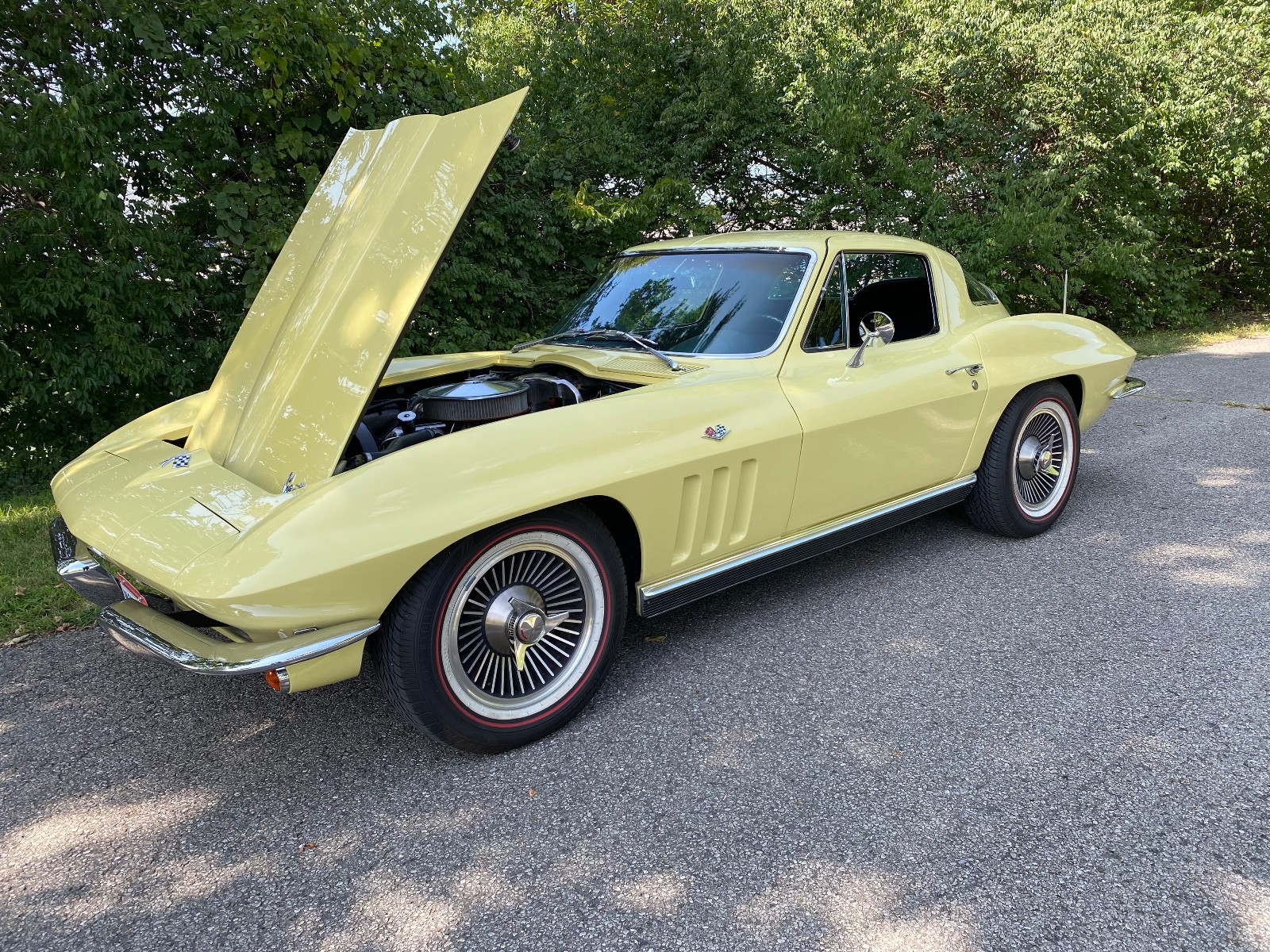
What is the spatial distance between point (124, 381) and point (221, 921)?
481cm

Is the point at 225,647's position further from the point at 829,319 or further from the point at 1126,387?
the point at 1126,387

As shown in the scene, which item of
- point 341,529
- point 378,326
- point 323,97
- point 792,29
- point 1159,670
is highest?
point 792,29

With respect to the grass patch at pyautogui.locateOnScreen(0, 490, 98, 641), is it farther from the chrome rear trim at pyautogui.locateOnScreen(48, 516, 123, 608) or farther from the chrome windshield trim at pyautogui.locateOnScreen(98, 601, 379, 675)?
the chrome windshield trim at pyautogui.locateOnScreen(98, 601, 379, 675)

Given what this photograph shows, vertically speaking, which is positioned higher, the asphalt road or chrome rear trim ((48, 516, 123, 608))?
chrome rear trim ((48, 516, 123, 608))

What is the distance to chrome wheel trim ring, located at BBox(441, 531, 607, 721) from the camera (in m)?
2.50

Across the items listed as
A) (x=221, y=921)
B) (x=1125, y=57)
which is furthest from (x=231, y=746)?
(x=1125, y=57)

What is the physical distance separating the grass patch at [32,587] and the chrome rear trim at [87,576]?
1.04 metres

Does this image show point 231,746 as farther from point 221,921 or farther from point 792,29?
point 792,29

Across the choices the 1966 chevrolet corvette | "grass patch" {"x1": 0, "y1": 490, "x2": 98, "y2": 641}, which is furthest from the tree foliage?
the 1966 chevrolet corvette

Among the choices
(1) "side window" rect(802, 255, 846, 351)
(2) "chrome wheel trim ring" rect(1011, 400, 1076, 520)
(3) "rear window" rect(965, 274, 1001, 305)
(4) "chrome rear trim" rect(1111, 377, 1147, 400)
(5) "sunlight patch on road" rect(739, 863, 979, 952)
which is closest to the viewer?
(5) "sunlight patch on road" rect(739, 863, 979, 952)

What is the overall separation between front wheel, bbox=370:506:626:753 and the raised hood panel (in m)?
0.51

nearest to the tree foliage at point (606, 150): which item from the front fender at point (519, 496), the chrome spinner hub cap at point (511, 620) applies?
the front fender at point (519, 496)

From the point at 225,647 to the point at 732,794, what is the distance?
143cm

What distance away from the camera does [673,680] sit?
120 inches
